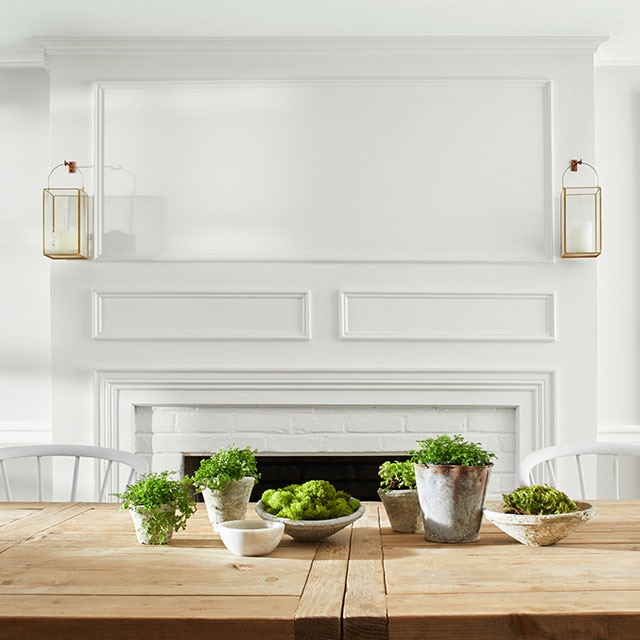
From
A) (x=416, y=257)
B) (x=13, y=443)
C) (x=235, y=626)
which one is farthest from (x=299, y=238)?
(x=235, y=626)

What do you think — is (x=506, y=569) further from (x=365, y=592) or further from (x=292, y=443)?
(x=292, y=443)

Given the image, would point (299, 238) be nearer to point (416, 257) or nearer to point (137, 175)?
point (416, 257)

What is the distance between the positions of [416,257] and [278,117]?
782 millimetres

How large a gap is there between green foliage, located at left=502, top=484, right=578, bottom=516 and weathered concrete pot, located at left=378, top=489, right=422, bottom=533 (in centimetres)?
18

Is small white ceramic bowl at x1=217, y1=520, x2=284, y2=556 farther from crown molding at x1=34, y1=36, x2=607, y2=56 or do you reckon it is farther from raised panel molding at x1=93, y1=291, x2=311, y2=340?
crown molding at x1=34, y1=36, x2=607, y2=56

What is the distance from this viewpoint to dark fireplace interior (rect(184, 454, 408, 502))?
342 cm

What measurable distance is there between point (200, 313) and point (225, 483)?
1.61 meters

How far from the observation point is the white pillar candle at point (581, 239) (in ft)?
9.99

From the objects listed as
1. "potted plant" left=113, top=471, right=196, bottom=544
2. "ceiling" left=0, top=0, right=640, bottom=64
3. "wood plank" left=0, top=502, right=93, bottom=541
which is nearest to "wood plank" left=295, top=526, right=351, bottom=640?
"potted plant" left=113, top=471, right=196, bottom=544

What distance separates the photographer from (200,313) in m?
3.15

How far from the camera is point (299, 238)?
3160mm

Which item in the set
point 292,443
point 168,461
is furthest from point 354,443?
point 168,461

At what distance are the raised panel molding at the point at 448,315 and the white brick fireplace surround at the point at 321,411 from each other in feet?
0.56

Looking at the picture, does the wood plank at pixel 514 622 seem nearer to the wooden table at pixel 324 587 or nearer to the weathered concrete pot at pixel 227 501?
the wooden table at pixel 324 587
